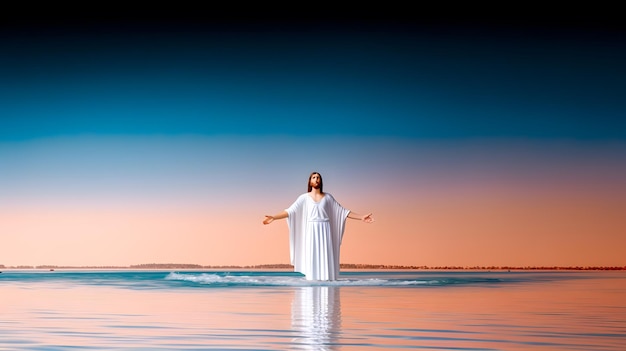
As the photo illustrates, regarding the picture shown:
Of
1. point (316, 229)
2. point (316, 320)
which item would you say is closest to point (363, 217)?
point (316, 229)

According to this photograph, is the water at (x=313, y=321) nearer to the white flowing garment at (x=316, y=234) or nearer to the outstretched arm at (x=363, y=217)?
the outstretched arm at (x=363, y=217)

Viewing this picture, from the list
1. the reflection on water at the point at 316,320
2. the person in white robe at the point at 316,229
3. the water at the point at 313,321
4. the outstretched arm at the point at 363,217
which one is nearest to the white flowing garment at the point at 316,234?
the person in white robe at the point at 316,229

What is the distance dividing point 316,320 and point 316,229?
6.37 meters

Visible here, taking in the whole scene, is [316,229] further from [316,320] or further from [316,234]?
[316,320]

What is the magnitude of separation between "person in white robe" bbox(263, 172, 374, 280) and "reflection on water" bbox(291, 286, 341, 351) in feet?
11.4

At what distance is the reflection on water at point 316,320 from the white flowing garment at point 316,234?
346 centimetres

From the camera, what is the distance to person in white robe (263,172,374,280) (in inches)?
455

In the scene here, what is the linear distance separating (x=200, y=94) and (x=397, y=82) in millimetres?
3062

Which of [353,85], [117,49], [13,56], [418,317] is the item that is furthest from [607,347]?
[13,56]

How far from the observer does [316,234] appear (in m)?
11.6

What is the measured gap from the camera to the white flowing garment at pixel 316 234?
11.6m

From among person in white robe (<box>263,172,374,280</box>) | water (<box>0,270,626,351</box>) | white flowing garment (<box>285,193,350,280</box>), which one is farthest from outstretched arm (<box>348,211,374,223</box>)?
water (<box>0,270,626,351</box>)

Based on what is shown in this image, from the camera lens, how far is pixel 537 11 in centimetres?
1394

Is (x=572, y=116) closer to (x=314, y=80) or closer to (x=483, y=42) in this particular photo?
(x=483, y=42)
